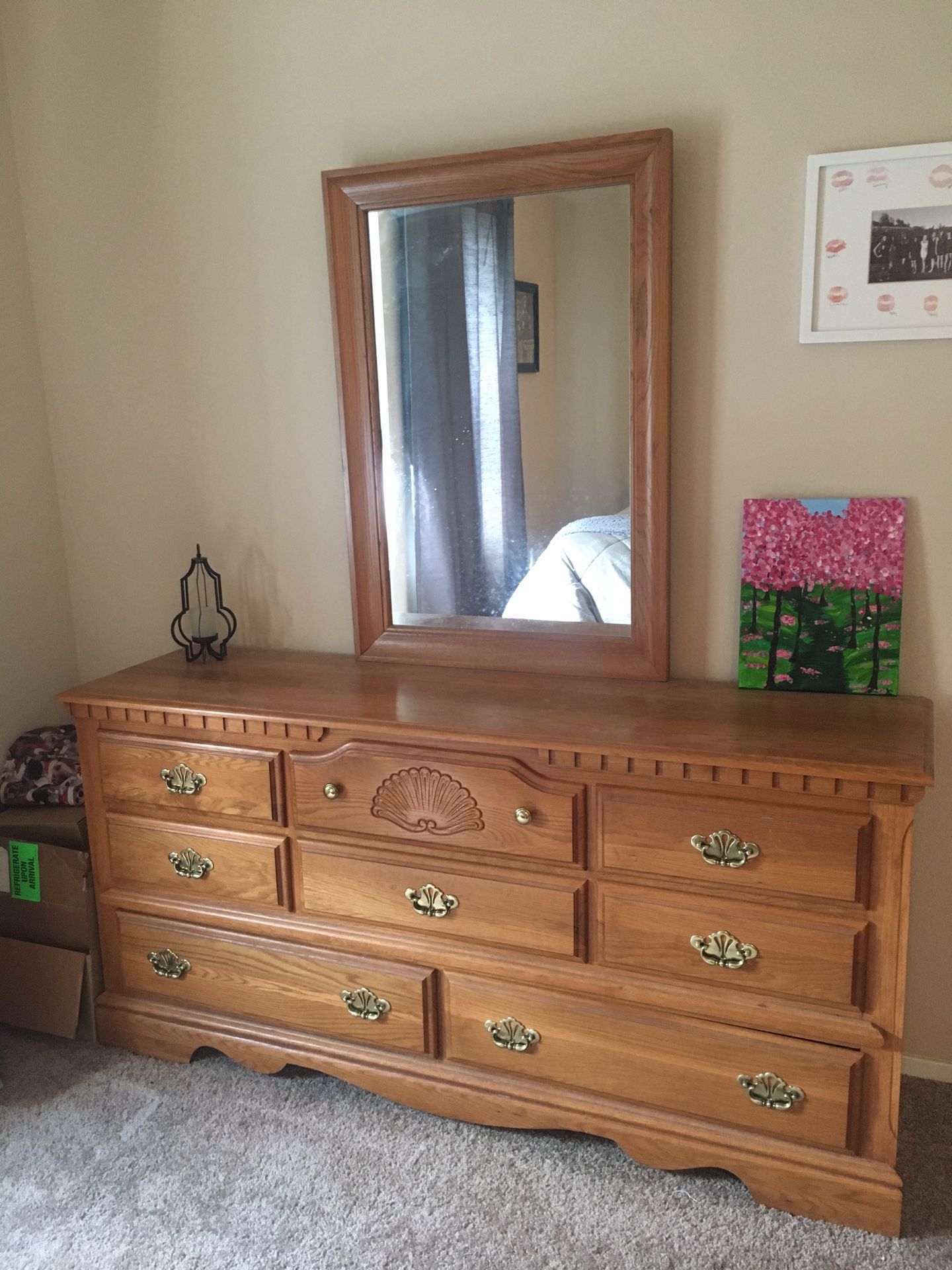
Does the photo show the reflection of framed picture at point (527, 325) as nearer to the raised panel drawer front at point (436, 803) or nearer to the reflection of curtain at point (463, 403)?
the reflection of curtain at point (463, 403)

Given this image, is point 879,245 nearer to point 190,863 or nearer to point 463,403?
point 463,403

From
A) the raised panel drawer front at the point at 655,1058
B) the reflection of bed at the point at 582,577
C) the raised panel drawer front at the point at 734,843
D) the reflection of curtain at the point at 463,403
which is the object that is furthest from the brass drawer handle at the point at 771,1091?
the reflection of curtain at the point at 463,403

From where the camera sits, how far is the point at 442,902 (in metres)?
1.90

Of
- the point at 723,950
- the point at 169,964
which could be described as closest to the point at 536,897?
the point at 723,950

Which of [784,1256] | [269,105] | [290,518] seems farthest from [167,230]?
[784,1256]

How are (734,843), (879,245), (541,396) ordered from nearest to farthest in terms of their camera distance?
(734,843) → (879,245) → (541,396)

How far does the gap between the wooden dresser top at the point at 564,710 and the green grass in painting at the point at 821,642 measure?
38mm

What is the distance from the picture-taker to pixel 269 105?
2.15 metres

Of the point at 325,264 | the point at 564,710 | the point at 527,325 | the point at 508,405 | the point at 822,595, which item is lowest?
the point at 564,710

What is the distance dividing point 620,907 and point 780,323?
1109mm

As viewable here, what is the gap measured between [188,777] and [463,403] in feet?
3.15

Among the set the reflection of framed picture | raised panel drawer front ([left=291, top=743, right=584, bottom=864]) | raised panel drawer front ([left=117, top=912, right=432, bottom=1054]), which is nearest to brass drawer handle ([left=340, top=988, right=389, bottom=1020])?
raised panel drawer front ([left=117, top=912, right=432, bottom=1054])

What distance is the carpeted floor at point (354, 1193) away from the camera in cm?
168

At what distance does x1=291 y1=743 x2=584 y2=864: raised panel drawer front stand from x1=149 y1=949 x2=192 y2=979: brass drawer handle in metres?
0.48
